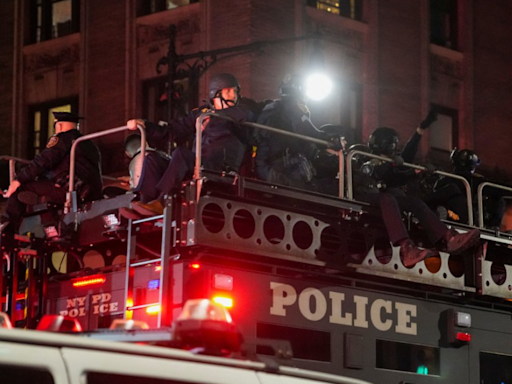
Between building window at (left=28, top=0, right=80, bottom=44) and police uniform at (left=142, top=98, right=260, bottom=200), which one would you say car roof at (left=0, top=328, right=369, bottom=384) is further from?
building window at (left=28, top=0, right=80, bottom=44)

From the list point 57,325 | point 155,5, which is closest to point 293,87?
point 57,325

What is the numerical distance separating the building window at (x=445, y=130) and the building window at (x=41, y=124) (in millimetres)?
8853

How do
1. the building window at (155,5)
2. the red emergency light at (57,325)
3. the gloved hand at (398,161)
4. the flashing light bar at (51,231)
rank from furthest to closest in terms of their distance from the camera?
the building window at (155,5) < the gloved hand at (398,161) < the flashing light bar at (51,231) < the red emergency light at (57,325)

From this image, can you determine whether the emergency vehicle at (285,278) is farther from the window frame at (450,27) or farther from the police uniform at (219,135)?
the window frame at (450,27)

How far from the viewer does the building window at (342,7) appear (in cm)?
2308

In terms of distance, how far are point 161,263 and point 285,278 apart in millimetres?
1033

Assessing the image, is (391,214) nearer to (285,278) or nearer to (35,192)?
(285,278)

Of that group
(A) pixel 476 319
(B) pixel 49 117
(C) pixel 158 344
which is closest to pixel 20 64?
(B) pixel 49 117

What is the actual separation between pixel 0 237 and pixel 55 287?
0.63 meters

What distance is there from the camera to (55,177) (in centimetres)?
904

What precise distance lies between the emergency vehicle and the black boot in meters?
0.23

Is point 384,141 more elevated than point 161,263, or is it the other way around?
point 384,141

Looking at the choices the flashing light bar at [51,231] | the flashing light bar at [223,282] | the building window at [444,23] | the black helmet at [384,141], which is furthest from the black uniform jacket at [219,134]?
the building window at [444,23]

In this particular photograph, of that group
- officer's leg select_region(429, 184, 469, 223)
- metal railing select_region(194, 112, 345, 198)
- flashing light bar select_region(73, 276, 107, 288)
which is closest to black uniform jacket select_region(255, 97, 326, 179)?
metal railing select_region(194, 112, 345, 198)
